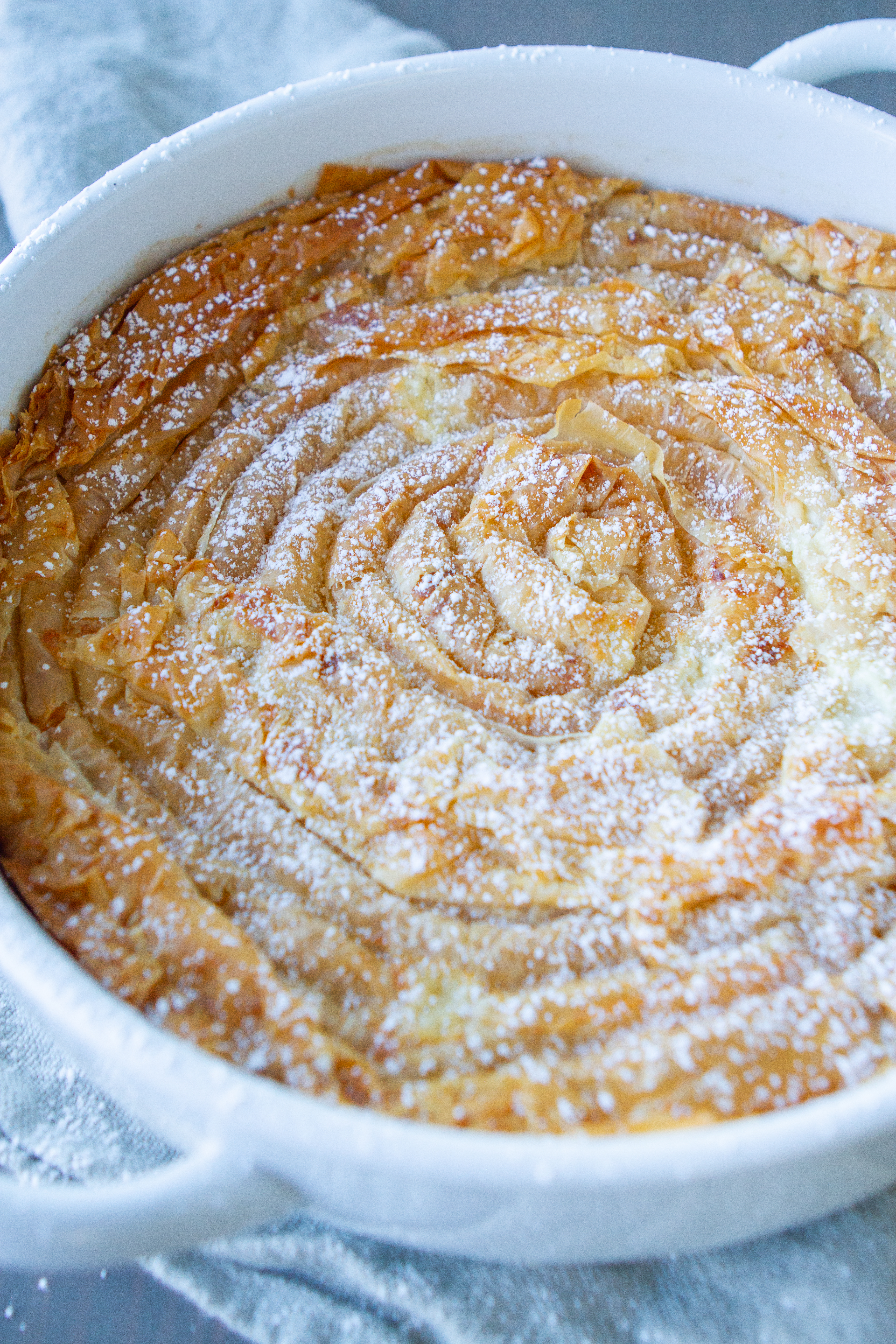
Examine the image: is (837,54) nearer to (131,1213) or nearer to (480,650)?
(480,650)

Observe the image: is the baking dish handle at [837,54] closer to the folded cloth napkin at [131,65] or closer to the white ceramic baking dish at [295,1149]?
the white ceramic baking dish at [295,1149]

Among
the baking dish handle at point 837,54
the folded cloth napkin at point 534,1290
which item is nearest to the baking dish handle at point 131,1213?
the folded cloth napkin at point 534,1290

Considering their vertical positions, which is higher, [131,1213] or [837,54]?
[837,54]

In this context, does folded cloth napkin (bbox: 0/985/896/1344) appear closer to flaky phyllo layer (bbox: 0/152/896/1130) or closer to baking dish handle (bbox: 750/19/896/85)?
flaky phyllo layer (bbox: 0/152/896/1130)

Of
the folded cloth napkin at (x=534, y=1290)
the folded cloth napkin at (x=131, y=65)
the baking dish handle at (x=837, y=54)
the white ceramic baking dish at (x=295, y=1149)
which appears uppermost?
the baking dish handle at (x=837, y=54)

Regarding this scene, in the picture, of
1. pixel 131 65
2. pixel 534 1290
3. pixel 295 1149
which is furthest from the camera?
pixel 131 65

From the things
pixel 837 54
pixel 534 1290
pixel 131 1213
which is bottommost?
pixel 534 1290

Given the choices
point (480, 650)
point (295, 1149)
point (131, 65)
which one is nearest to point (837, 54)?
point (480, 650)
